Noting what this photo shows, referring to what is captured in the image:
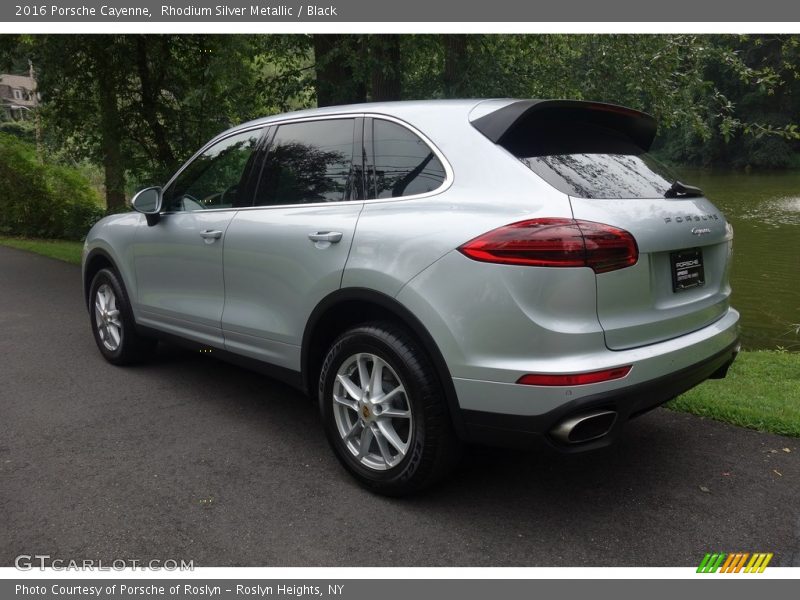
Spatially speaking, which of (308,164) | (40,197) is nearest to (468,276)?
(308,164)

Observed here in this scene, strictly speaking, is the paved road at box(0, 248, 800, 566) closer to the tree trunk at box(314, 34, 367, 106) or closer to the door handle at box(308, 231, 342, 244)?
the door handle at box(308, 231, 342, 244)

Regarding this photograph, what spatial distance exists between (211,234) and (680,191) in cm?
274

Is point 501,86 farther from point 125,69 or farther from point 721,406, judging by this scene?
point 125,69

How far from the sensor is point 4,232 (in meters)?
18.5

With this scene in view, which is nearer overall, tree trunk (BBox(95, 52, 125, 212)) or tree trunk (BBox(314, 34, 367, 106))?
tree trunk (BBox(314, 34, 367, 106))

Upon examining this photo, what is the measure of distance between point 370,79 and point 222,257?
5.03m

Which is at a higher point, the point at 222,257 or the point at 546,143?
the point at 546,143

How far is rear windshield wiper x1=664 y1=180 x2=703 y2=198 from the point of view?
11.1 feet

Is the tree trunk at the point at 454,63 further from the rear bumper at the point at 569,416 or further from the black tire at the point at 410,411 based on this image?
the rear bumper at the point at 569,416

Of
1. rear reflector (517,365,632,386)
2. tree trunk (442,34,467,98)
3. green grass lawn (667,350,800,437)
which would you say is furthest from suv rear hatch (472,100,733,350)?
tree trunk (442,34,467,98)

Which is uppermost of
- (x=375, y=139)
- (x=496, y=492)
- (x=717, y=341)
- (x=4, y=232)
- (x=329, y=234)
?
(x=375, y=139)

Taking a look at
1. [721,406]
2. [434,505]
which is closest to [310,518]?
[434,505]

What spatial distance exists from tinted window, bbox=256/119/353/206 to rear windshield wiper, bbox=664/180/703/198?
158 cm

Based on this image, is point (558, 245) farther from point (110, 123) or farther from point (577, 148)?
point (110, 123)
